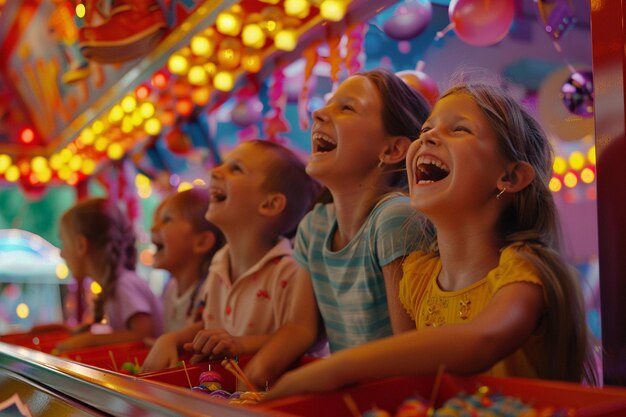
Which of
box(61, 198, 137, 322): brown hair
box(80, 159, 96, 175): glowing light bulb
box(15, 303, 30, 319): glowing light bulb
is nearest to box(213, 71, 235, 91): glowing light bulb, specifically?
box(61, 198, 137, 322): brown hair

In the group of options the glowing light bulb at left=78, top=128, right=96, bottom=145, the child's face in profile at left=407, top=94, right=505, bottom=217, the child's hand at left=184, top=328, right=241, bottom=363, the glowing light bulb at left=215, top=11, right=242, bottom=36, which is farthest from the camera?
the glowing light bulb at left=78, top=128, right=96, bottom=145

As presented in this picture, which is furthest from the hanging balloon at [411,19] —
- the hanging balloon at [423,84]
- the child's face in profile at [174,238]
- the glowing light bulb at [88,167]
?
the glowing light bulb at [88,167]

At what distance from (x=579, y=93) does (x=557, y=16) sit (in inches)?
6.7

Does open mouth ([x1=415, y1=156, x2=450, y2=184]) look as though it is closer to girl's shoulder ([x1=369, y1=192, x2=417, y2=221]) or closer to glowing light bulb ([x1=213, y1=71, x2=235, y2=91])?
girl's shoulder ([x1=369, y1=192, x2=417, y2=221])

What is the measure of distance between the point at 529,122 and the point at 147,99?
224 cm

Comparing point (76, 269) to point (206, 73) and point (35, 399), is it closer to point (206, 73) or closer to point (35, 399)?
point (206, 73)

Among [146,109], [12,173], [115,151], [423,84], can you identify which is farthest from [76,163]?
[423,84]

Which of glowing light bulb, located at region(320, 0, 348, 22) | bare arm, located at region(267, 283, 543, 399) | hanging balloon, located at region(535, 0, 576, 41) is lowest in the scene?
bare arm, located at region(267, 283, 543, 399)

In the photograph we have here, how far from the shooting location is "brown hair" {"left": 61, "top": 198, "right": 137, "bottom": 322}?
2760 mm

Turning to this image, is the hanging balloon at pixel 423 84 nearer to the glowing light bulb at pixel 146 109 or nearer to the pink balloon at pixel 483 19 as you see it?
the pink balloon at pixel 483 19

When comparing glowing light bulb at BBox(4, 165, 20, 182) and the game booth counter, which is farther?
glowing light bulb at BBox(4, 165, 20, 182)

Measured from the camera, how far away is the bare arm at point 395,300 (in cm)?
138

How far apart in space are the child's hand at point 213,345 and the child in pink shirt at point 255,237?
0.21 m

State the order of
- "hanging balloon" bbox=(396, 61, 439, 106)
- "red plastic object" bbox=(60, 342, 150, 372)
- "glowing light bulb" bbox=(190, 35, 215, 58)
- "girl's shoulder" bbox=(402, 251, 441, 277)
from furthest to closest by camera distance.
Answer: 1. "glowing light bulb" bbox=(190, 35, 215, 58)
2. "red plastic object" bbox=(60, 342, 150, 372)
3. "hanging balloon" bbox=(396, 61, 439, 106)
4. "girl's shoulder" bbox=(402, 251, 441, 277)
